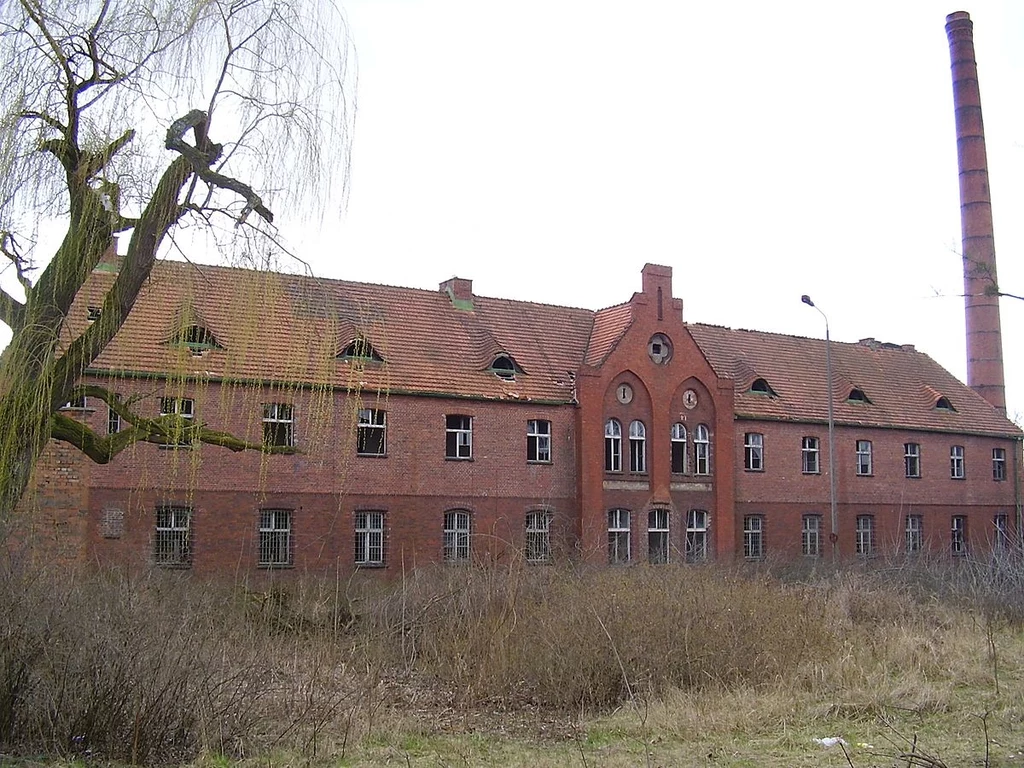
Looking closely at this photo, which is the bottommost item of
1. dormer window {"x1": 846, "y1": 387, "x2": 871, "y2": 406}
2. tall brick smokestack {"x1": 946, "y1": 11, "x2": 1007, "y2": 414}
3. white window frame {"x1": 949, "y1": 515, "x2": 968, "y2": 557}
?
white window frame {"x1": 949, "y1": 515, "x2": 968, "y2": 557}

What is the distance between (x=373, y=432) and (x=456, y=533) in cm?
354

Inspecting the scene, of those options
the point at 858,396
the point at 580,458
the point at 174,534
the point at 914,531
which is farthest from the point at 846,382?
the point at 174,534

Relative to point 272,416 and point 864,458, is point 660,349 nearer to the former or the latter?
point 864,458

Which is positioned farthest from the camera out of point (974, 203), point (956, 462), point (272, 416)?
point (974, 203)

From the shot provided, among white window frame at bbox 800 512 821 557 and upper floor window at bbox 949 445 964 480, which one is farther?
upper floor window at bbox 949 445 964 480

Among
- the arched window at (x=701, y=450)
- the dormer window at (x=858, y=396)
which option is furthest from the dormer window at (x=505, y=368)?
the dormer window at (x=858, y=396)

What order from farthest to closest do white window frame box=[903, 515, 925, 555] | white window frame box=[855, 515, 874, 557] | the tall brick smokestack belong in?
the tall brick smokestack, white window frame box=[903, 515, 925, 555], white window frame box=[855, 515, 874, 557]

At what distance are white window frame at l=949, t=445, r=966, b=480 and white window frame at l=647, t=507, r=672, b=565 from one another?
13.0m

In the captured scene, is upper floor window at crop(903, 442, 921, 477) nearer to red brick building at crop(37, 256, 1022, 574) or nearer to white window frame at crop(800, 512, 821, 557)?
red brick building at crop(37, 256, 1022, 574)

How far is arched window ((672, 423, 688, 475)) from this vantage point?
3381 centimetres

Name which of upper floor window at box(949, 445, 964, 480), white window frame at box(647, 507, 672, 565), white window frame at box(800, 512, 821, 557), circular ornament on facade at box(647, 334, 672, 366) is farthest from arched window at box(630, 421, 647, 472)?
upper floor window at box(949, 445, 964, 480)

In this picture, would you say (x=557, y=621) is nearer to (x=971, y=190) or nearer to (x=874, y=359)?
(x=874, y=359)

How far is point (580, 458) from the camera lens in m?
31.5

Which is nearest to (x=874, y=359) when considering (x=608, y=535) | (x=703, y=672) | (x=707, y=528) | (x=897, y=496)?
(x=897, y=496)
